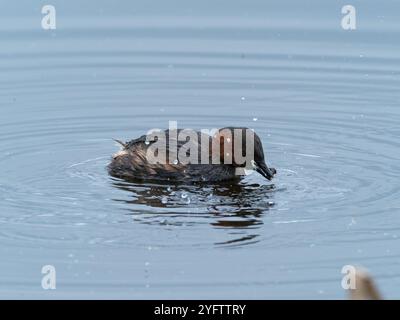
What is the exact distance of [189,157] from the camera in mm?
10711

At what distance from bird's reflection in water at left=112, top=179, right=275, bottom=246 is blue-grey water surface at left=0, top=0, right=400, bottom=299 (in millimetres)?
26

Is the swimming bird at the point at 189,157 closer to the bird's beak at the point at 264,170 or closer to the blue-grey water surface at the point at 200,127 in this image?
the bird's beak at the point at 264,170

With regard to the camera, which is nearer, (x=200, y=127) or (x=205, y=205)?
(x=205, y=205)

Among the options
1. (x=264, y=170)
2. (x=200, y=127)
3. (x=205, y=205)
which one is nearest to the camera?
(x=205, y=205)

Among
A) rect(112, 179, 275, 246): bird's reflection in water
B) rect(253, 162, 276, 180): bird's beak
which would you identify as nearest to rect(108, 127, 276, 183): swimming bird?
rect(253, 162, 276, 180): bird's beak

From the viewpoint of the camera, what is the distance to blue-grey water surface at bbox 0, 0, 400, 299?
27.1 ft

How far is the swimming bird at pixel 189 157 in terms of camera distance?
34.8ft

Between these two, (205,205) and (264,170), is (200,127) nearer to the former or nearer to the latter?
(264,170)

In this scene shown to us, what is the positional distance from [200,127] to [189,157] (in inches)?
58.3

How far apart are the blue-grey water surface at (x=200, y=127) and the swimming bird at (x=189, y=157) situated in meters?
0.18

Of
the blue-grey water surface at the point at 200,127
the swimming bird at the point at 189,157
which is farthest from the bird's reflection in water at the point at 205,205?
the swimming bird at the point at 189,157

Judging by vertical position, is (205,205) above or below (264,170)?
below

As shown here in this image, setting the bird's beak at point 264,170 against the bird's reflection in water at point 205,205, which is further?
the bird's beak at point 264,170

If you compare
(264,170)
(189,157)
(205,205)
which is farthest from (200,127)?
(205,205)
